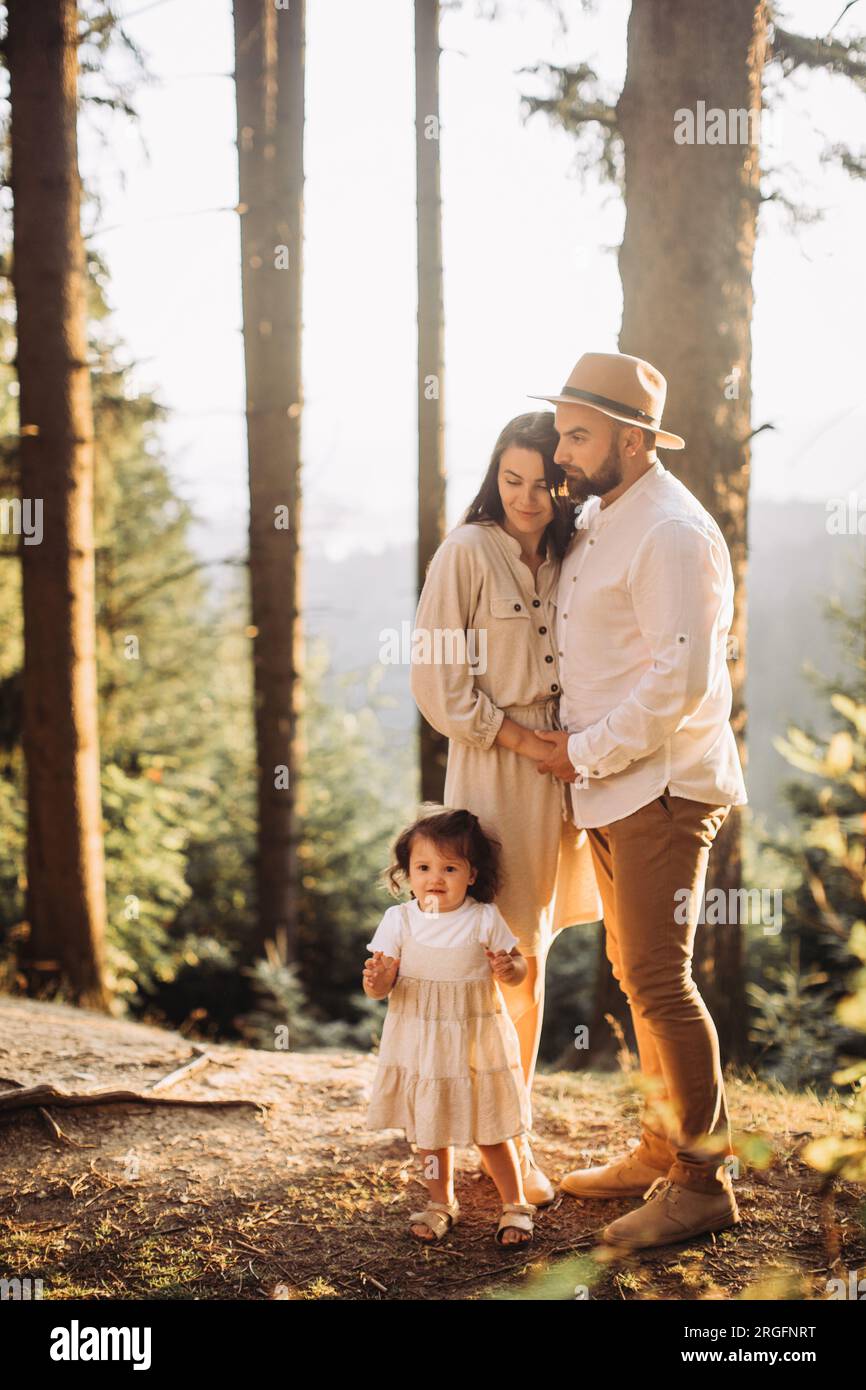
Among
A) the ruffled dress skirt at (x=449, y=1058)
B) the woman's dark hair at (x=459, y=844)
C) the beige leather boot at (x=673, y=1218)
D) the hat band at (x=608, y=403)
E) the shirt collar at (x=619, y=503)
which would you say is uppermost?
the hat band at (x=608, y=403)

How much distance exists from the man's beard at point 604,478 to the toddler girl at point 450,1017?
3.41ft

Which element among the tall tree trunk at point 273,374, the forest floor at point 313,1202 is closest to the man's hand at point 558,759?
the forest floor at point 313,1202

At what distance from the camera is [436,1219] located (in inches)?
131

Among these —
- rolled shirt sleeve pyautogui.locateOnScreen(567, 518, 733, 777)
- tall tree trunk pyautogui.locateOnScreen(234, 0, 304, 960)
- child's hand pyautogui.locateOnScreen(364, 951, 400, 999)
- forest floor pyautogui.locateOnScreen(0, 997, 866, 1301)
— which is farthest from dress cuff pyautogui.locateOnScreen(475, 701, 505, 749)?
tall tree trunk pyautogui.locateOnScreen(234, 0, 304, 960)

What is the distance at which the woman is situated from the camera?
3.36 meters


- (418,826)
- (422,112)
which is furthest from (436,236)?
(418,826)

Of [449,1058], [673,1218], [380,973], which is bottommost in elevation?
[673,1218]

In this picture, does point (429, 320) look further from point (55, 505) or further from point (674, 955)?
point (674, 955)

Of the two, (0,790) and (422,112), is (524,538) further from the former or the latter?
(0,790)

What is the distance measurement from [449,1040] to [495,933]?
1.12 feet

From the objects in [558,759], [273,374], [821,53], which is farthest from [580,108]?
[558,759]

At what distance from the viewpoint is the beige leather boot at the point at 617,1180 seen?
11.6ft

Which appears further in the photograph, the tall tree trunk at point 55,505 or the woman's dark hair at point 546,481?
the tall tree trunk at point 55,505

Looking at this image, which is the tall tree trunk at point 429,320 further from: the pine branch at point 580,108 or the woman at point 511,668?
the woman at point 511,668
